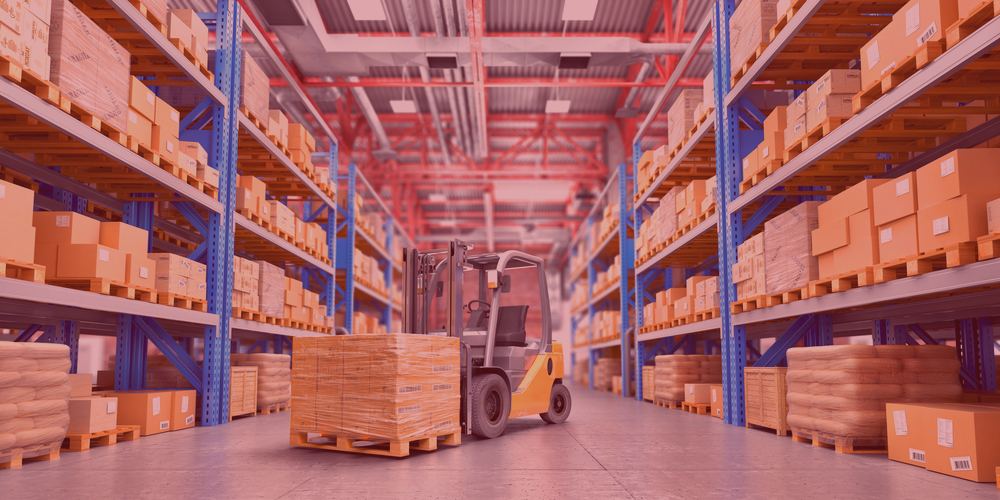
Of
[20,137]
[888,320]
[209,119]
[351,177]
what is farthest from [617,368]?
[20,137]

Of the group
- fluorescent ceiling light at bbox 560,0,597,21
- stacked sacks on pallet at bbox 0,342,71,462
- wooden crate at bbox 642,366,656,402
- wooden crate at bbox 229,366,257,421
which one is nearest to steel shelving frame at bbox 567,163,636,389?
wooden crate at bbox 642,366,656,402

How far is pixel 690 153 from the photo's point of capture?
29.8ft

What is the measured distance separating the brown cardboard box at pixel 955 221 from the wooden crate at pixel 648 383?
7368 mm

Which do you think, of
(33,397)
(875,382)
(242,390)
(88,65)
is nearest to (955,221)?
(875,382)

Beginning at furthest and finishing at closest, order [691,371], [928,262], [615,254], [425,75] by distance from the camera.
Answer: [615,254]
[425,75]
[691,371]
[928,262]

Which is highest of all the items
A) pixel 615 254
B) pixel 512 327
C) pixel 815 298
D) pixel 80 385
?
pixel 615 254

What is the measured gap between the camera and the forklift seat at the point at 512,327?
23.7 ft

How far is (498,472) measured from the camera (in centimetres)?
425

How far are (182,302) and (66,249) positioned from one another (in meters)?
1.59

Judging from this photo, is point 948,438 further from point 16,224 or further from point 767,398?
point 16,224

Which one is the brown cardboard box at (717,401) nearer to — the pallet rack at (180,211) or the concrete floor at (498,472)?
the concrete floor at (498,472)

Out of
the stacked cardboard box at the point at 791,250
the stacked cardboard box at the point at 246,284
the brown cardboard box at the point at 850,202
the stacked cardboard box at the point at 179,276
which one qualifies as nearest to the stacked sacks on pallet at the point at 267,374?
the stacked cardboard box at the point at 246,284

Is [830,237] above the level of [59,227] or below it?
below

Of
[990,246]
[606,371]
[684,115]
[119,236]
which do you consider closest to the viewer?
[990,246]
